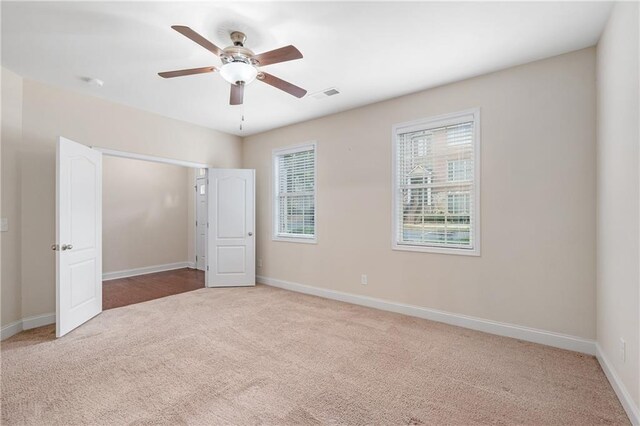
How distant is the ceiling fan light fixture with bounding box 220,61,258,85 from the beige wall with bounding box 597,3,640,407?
8.24 feet

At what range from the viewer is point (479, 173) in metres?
3.25

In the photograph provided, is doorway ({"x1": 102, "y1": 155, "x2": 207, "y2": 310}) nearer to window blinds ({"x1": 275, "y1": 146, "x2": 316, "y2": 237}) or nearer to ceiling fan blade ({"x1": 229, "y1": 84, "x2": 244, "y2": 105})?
window blinds ({"x1": 275, "y1": 146, "x2": 316, "y2": 237})

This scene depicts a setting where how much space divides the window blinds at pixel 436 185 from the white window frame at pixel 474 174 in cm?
2

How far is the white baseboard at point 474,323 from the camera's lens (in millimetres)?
2762

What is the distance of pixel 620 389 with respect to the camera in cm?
204

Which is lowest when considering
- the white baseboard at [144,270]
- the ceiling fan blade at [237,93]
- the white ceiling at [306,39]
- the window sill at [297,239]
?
the white baseboard at [144,270]

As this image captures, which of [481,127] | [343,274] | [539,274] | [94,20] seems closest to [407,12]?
[481,127]

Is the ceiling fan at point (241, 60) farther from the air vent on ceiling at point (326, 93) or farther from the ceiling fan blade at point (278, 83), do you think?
the air vent on ceiling at point (326, 93)

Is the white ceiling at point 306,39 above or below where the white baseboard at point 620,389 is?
above

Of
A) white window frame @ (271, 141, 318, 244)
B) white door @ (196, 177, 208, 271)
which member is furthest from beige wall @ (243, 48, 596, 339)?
white door @ (196, 177, 208, 271)

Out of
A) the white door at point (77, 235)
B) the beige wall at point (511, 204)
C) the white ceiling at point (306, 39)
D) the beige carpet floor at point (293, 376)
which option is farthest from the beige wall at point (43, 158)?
the beige wall at point (511, 204)

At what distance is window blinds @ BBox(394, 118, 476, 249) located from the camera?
340 cm

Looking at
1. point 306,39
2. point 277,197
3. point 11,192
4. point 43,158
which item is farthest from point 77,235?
point 306,39

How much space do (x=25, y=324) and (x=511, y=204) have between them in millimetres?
5409
